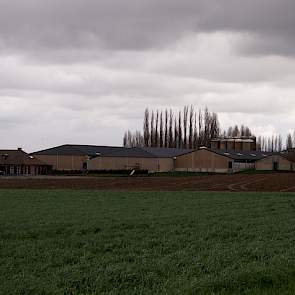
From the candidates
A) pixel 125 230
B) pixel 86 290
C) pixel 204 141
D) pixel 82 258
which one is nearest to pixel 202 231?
pixel 125 230

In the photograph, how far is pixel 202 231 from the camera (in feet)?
49.4

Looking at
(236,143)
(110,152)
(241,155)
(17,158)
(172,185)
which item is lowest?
(172,185)

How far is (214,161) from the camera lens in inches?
4190

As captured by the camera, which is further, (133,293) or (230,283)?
(230,283)

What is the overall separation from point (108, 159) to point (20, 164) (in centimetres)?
1688

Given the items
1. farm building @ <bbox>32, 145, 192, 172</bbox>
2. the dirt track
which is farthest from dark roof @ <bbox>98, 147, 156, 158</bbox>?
the dirt track

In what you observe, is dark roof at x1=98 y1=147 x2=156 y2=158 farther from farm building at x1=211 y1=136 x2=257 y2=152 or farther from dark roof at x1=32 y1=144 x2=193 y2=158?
farm building at x1=211 y1=136 x2=257 y2=152

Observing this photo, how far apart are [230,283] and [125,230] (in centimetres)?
704

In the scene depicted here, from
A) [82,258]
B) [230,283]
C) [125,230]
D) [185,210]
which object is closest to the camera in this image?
[230,283]

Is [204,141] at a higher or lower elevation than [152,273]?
higher

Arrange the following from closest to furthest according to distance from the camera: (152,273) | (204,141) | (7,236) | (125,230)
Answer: (152,273) < (7,236) < (125,230) < (204,141)

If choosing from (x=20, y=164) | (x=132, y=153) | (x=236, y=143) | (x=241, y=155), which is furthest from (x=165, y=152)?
(x=236, y=143)

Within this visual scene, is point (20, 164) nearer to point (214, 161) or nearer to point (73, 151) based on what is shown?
point (73, 151)

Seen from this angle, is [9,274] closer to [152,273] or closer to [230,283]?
[152,273]
